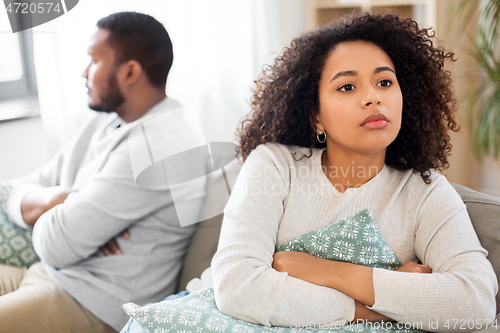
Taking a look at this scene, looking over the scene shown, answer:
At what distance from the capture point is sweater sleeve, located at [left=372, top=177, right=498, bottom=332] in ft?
3.04

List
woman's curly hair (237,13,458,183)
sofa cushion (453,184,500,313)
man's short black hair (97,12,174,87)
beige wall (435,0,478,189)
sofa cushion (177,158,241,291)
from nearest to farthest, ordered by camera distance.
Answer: sofa cushion (453,184,500,313) < woman's curly hair (237,13,458,183) < man's short black hair (97,12,174,87) < sofa cushion (177,158,241,291) < beige wall (435,0,478,189)

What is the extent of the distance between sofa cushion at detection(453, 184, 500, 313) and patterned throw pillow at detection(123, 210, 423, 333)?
0.23m

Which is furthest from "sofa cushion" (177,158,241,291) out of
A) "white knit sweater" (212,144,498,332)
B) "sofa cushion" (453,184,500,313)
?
"sofa cushion" (453,184,500,313)

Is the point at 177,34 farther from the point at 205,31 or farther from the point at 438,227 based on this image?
the point at 438,227

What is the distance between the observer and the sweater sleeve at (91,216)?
4.13ft

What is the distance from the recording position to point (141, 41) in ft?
4.40

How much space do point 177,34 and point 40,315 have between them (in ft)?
3.14

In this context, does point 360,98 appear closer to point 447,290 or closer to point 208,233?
point 447,290

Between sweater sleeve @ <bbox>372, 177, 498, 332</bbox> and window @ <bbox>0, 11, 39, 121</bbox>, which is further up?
window @ <bbox>0, 11, 39, 121</bbox>

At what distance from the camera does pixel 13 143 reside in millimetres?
1382

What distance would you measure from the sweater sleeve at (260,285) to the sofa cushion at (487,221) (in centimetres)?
39

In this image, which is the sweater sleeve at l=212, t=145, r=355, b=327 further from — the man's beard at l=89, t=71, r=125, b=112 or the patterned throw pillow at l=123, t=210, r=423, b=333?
the man's beard at l=89, t=71, r=125, b=112

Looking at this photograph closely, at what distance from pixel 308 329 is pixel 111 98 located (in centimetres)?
87

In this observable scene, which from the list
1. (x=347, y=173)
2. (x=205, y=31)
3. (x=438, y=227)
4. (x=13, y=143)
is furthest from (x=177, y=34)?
(x=438, y=227)
